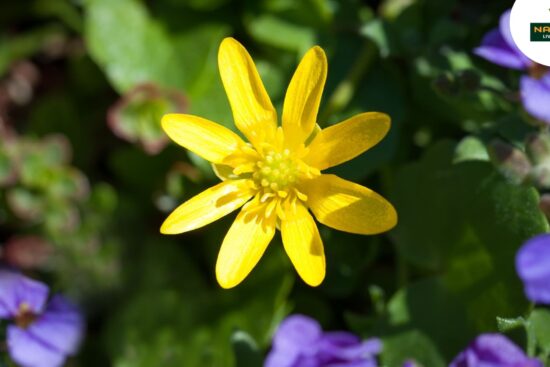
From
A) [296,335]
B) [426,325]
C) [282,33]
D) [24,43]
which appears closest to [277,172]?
[296,335]

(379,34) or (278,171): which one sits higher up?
(379,34)

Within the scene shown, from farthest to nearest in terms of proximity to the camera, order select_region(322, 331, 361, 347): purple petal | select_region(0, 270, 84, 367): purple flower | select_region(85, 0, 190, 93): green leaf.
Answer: select_region(85, 0, 190, 93): green leaf < select_region(0, 270, 84, 367): purple flower < select_region(322, 331, 361, 347): purple petal

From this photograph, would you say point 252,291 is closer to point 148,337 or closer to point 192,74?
point 148,337

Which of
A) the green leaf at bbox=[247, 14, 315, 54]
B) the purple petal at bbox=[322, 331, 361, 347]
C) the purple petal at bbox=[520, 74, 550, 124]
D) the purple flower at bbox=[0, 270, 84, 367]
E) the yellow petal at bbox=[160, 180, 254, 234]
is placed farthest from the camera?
the green leaf at bbox=[247, 14, 315, 54]

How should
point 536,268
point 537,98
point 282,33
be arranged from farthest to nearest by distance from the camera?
point 282,33
point 537,98
point 536,268

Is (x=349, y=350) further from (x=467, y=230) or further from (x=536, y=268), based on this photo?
(x=467, y=230)

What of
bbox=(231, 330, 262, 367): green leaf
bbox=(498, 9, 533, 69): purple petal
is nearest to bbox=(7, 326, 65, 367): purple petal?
bbox=(231, 330, 262, 367): green leaf

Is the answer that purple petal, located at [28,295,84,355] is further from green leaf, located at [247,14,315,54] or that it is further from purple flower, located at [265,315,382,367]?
green leaf, located at [247,14,315,54]
